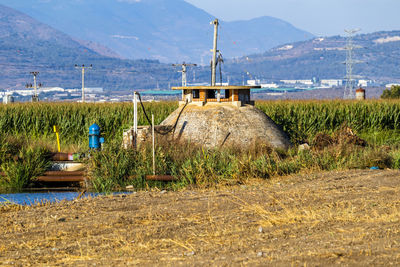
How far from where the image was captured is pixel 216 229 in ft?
29.4

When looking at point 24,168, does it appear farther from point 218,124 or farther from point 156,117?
point 156,117

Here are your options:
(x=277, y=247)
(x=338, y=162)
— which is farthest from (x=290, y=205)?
(x=338, y=162)

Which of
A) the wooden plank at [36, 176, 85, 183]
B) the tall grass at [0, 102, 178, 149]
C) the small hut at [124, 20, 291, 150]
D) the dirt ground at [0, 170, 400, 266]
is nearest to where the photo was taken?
the dirt ground at [0, 170, 400, 266]

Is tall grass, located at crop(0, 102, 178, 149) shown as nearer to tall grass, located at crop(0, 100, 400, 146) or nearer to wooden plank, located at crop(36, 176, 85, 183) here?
tall grass, located at crop(0, 100, 400, 146)

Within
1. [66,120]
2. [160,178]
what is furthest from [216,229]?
[66,120]

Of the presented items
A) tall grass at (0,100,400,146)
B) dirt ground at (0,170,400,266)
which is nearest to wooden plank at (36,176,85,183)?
dirt ground at (0,170,400,266)

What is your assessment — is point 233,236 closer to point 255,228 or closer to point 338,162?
point 255,228

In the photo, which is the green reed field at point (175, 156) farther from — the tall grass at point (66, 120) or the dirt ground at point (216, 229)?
the dirt ground at point (216, 229)

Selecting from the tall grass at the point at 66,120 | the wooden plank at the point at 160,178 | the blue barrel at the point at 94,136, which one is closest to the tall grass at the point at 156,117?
the tall grass at the point at 66,120

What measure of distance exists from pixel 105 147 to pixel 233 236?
9622 mm

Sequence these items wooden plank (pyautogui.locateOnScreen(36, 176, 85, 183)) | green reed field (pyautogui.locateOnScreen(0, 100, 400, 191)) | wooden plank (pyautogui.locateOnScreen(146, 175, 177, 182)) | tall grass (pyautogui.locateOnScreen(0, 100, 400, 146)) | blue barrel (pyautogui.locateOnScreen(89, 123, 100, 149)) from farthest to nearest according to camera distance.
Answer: tall grass (pyautogui.locateOnScreen(0, 100, 400, 146)) → blue barrel (pyautogui.locateOnScreen(89, 123, 100, 149)) → wooden plank (pyautogui.locateOnScreen(36, 176, 85, 183)) → wooden plank (pyautogui.locateOnScreen(146, 175, 177, 182)) → green reed field (pyautogui.locateOnScreen(0, 100, 400, 191))

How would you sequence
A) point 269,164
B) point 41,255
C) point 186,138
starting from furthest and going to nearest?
point 186,138, point 269,164, point 41,255

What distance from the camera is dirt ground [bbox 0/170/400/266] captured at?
7434 millimetres

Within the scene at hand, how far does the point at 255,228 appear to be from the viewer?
8.89 m
